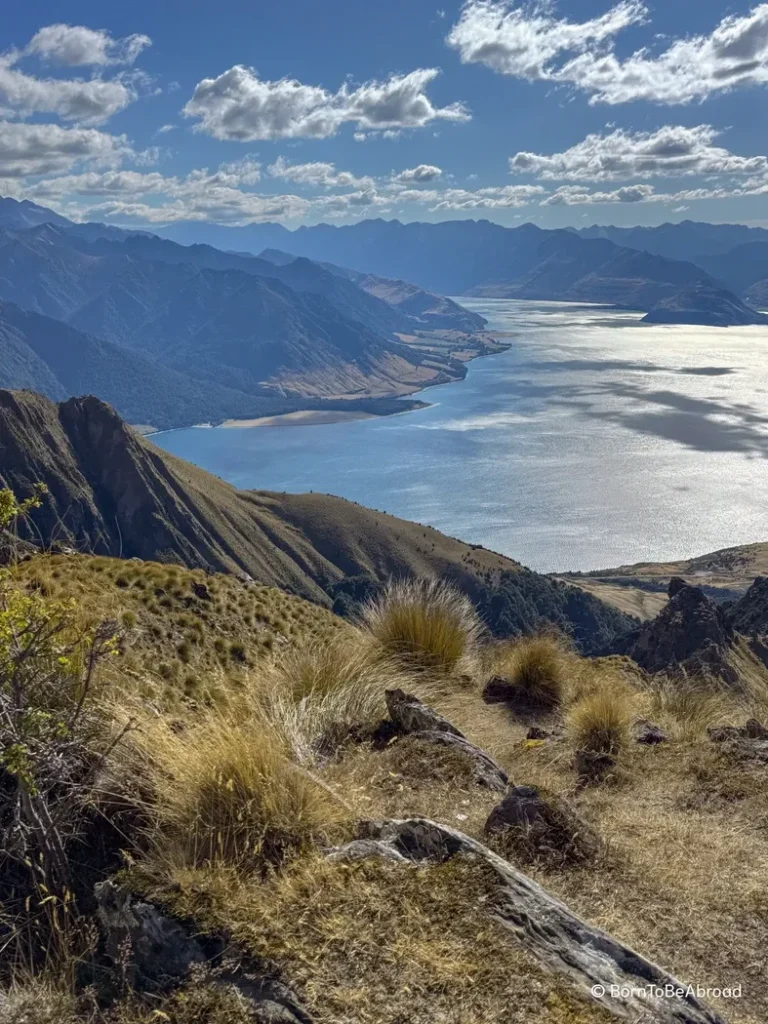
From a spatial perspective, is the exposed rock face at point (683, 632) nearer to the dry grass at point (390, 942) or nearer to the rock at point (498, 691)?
the rock at point (498, 691)

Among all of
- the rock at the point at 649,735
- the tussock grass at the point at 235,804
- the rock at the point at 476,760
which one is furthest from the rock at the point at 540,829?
the rock at the point at 649,735

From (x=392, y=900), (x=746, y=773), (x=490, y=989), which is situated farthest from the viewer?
(x=746, y=773)

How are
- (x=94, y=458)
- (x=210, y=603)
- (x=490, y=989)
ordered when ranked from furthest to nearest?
(x=94, y=458) < (x=210, y=603) < (x=490, y=989)

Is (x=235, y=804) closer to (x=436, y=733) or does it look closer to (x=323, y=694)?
(x=436, y=733)

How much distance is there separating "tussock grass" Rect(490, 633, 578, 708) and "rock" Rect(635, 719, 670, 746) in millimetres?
1654

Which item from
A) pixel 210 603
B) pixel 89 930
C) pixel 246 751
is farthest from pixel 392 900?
pixel 210 603

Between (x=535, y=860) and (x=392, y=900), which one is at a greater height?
(x=392, y=900)

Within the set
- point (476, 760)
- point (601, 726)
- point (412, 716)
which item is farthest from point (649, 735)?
point (412, 716)

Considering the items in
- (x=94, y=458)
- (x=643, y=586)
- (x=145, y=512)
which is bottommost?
(x=643, y=586)

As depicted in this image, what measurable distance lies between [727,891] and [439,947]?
2.18 meters

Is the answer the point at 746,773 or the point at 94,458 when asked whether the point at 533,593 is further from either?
the point at 746,773

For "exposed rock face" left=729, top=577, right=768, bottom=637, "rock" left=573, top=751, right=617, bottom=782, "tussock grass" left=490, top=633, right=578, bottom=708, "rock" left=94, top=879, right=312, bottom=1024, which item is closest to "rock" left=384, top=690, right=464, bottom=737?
"rock" left=573, top=751, right=617, bottom=782

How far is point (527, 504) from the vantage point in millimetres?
170875

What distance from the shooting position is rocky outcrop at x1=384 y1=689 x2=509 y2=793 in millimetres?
5762
